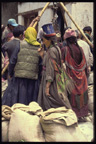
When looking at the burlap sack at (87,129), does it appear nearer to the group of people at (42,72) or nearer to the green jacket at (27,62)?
the group of people at (42,72)

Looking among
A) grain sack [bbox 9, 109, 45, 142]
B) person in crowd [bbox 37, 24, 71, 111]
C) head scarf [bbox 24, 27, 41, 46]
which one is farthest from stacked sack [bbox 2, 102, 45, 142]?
head scarf [bbox 24, 27, 41, 46]

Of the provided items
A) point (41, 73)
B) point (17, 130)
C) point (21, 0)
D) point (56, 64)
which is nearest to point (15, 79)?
point (41, 73)

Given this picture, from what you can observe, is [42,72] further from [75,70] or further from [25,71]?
[75,70]

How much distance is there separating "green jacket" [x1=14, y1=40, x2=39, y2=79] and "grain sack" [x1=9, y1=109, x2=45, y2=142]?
147cm

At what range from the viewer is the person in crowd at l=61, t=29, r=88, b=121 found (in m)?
4.50

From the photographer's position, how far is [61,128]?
2.88 m

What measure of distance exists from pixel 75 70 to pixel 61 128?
1.80m

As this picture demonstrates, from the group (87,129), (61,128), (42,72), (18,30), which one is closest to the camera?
(61,128)

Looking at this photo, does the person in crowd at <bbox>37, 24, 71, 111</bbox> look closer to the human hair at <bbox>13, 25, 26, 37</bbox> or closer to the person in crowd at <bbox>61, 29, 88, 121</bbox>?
the person in crowd at <bbox>61, 29, 88, 121</bbox>

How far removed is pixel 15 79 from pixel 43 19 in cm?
782

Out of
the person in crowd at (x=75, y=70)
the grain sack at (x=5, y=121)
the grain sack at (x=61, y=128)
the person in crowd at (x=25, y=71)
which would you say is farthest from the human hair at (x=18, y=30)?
the grain sack at (x=61, y=128)

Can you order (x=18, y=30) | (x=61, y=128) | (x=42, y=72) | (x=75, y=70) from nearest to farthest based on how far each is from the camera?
(x=61, y=128)
(x=42, y=72)
(x=75, y=70)
(x=18, y=30)

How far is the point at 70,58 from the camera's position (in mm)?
4488

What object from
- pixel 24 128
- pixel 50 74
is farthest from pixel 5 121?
pixel 50 74
